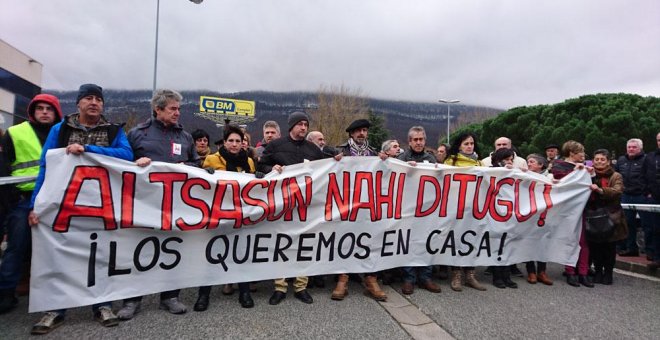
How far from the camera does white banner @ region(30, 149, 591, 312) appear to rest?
288cm

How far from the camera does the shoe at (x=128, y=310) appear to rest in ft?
9.56

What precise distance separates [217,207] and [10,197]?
1.65 meters

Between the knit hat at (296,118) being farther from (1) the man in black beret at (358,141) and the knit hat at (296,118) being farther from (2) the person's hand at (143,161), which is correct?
(2) the person's hand at (143,161)

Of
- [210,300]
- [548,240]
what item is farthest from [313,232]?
[548,240]

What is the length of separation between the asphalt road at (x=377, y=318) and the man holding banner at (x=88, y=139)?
0.11 m

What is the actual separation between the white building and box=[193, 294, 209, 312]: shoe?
30.2m

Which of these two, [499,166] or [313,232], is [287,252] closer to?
[313,232]

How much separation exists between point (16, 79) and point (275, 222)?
35999 millimetres

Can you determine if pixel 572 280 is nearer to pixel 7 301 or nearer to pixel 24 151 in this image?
pixel 7 301

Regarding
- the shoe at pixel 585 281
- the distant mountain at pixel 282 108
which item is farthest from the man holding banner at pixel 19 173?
the distant mountain at pixel 282 108

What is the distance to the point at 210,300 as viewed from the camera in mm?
3441

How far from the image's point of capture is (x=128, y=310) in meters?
2.97

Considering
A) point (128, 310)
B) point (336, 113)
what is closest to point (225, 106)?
point (336, 113)

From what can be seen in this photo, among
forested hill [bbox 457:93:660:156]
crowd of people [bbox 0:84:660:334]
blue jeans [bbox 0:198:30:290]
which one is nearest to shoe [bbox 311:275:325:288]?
crowd of people [bbox 0:84:660:334]
